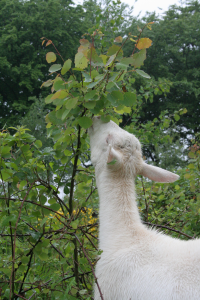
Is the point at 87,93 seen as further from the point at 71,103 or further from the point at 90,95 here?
the point at 71,103

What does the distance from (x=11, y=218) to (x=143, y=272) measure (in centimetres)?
96

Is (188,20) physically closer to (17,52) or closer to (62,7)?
(62,7)

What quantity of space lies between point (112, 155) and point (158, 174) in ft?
1.67

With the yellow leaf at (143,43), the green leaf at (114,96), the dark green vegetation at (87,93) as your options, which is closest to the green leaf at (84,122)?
the dark green vegetation at (87,93)

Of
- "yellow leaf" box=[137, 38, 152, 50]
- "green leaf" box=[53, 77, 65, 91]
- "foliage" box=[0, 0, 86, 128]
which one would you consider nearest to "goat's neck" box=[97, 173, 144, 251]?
"green leaf" box=[53, 77, 65, 91]

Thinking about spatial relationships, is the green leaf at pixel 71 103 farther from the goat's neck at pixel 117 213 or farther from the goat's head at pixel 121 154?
the goat's neck at pixel 117 213

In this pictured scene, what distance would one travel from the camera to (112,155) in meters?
2.23

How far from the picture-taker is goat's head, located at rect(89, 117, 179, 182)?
7.89 ft

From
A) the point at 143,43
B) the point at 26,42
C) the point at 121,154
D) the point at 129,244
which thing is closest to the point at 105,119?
the point at 121,154

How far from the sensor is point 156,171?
8.20 ft

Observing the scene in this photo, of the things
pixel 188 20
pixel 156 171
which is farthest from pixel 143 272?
pixel 188 20

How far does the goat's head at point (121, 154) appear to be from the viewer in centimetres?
240

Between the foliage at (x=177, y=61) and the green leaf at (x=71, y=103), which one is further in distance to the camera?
the foliage at (x=177, y=61)

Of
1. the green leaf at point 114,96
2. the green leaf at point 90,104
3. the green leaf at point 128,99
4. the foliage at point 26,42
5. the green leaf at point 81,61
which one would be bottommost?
the green leaf at point 90,104
